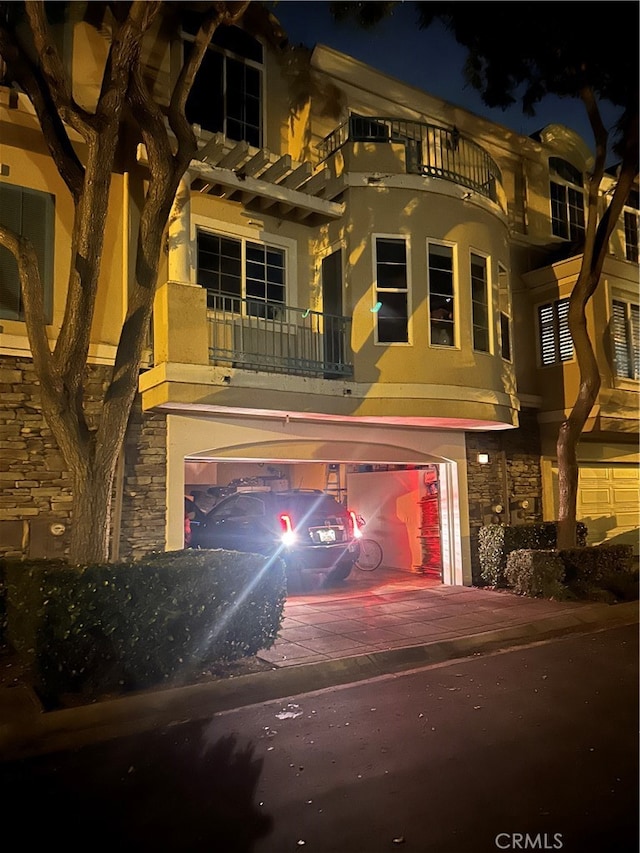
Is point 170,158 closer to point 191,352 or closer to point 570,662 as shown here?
point 191,352

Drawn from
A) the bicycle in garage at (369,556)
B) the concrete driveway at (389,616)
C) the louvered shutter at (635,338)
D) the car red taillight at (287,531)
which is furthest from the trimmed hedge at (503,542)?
the louvered shutter at (635,338)

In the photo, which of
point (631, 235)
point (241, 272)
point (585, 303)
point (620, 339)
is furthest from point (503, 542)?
point (631, 235)

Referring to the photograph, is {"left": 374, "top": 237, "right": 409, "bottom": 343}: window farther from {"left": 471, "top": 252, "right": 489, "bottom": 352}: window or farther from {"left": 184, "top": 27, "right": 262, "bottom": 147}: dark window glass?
{"left": 184, "top": 27, "right": 262, "bottom": 147}: dark window glass

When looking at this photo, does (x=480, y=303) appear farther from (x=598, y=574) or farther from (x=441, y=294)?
(x=598, y=574)

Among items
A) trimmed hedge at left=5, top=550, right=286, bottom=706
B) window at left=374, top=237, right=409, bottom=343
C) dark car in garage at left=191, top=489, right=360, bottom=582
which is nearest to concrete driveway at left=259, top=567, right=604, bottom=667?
dark car in garage at left=191, top=489, right=360, bottom=582

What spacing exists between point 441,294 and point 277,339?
308 centimetres

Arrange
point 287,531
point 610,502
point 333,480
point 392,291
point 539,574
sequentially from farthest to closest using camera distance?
point 333,480 < point 610,502 < point 287,531 < point 392,291 < point 539,574

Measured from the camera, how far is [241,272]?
10.7 m

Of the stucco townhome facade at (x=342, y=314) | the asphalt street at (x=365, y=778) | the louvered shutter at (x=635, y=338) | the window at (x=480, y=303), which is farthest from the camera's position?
the louvered shutter at (x=635, y=338)

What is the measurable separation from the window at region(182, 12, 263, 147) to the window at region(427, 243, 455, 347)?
3.85 metres

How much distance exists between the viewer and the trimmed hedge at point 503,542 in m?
12.0

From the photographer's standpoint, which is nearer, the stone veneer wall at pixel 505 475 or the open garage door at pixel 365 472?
the open garage door at pixel 365 472

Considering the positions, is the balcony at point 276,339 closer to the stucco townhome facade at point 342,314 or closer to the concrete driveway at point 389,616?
the stucco townhome facade at point 342,314

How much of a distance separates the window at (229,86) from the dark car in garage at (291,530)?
257 inches
